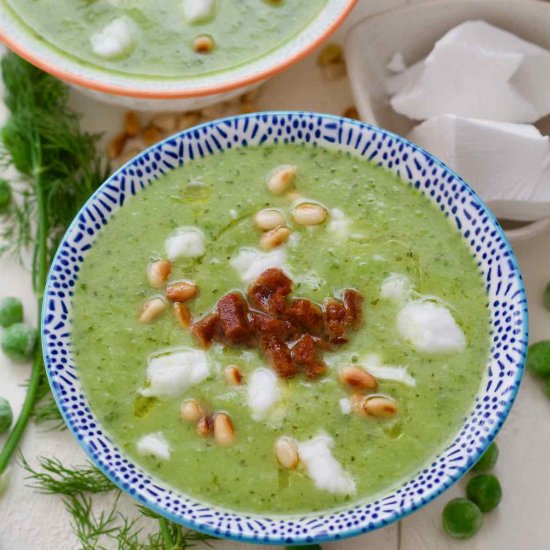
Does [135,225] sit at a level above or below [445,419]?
above

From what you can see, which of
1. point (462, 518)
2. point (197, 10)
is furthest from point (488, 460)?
point (197, 10)

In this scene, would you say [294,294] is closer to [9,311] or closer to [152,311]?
[152,311]

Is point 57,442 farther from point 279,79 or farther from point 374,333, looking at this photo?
point 279,79

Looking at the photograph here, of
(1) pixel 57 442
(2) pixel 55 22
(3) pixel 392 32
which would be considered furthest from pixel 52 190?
(3) pixel 392 32

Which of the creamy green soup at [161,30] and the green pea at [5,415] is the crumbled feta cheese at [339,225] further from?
the green pea at [5,415]

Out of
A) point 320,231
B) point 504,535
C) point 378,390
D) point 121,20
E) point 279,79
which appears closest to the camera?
point 378,390

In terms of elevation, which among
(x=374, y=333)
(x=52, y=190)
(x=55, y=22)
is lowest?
(x=52, y=190)

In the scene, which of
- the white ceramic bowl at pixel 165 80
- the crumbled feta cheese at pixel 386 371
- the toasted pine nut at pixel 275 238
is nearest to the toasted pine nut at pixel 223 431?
the crumbled feta cheese at pixel 386 371
